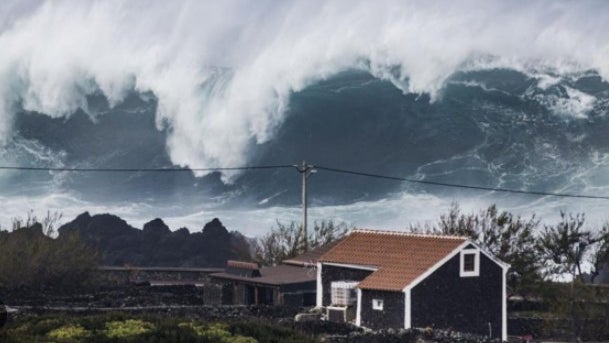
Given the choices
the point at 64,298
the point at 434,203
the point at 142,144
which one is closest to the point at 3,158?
the point at 142,144

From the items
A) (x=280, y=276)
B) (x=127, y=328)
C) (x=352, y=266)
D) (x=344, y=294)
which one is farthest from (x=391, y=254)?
(x=127, y=328)

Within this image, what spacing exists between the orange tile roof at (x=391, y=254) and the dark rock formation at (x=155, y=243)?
83.9 ft

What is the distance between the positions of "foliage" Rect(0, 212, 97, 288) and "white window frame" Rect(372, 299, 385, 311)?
17.4m

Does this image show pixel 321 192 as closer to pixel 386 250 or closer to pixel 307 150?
pixel 307 150

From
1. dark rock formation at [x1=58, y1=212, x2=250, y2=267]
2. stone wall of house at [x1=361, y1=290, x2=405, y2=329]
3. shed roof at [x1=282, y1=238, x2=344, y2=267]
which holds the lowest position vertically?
stone wall of house at [x1=361, y1=290, x2=405, y2=329]

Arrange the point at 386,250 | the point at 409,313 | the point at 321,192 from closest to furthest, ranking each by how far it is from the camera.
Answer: the point at 409,313, the point at 386,250, the point at 321,192

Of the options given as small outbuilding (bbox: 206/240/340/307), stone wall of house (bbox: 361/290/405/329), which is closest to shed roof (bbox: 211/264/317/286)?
small outbuilding (bbox: 206/240/340/307)

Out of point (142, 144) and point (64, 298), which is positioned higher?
point (142, 144)

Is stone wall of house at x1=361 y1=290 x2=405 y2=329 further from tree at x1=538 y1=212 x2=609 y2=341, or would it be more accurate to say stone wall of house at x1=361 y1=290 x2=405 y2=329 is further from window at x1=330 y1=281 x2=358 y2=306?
tree at x1=538 y1=212 x2=609 y2=341

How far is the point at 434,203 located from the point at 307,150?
48.7 feet

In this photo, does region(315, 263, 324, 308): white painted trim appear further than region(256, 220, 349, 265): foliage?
No

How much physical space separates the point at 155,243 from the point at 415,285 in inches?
1445

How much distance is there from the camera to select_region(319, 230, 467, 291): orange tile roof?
48625 mm

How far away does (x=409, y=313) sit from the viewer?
156ft
